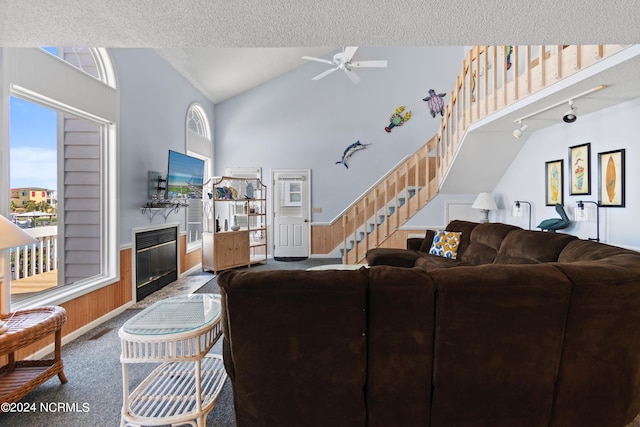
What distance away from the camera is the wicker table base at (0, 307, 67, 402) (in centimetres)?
176

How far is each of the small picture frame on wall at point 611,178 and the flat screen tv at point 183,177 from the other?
5.15 m

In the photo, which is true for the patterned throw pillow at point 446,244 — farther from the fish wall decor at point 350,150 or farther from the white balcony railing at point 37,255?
the white balcony railing at point 37,255

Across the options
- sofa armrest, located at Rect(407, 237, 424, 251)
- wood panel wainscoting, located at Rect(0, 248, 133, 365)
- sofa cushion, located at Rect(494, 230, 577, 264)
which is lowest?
wood panel wainscoting, located at Rect(0, 248, 133, 365)

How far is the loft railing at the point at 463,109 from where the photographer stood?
9.11 ft

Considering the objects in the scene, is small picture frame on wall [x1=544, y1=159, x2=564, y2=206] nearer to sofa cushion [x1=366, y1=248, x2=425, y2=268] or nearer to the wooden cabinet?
sofa cushion [x1=366, y1=248, x2=425, y2=268]

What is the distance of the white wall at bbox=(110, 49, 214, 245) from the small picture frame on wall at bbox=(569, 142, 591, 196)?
533 cm

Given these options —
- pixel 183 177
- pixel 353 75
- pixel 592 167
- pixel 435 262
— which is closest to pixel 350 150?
pixel 353 75

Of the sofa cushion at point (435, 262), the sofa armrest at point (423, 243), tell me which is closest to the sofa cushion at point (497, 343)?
the sofa cushion at point (435, 262)

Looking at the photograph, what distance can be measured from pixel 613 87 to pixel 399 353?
307cm

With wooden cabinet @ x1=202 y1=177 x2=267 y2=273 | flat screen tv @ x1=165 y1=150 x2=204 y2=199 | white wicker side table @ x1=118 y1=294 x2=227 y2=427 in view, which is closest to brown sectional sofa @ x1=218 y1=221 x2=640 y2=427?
white wicker side table @ x1=118 y1=294 x2=227 y2=427

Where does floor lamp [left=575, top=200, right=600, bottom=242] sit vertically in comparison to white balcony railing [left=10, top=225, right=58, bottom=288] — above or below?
above

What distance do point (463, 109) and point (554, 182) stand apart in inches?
61.6

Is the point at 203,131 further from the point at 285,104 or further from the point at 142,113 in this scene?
the point at 142,113

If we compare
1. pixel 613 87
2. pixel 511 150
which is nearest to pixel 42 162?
pixel 613 87
